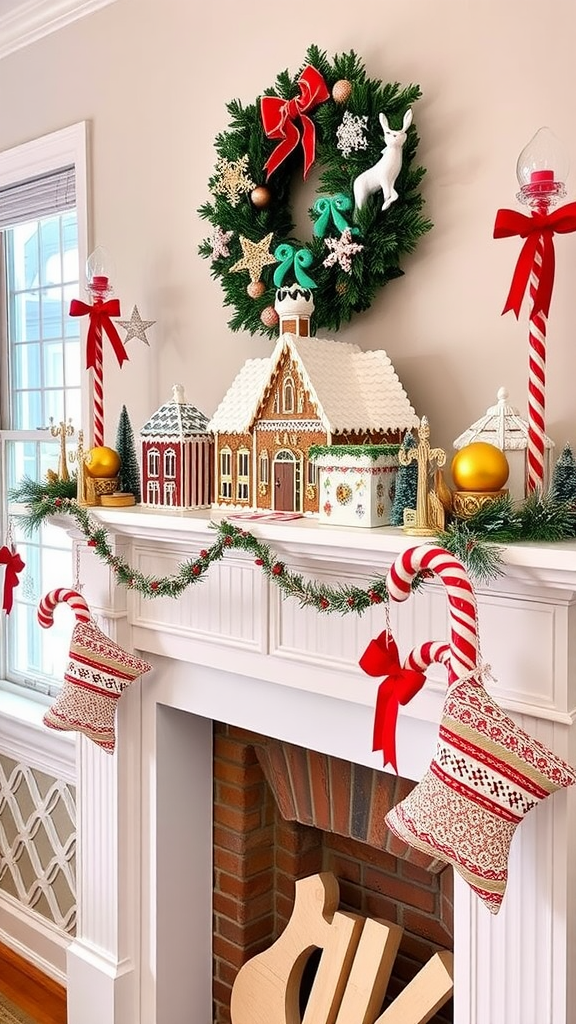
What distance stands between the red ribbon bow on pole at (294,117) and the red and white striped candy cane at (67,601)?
3.49ft

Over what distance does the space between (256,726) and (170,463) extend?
61 cm

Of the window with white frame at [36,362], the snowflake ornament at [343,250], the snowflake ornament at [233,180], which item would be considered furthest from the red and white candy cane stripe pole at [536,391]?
the window with white frame at [36,362]

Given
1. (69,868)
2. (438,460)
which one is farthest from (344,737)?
(69,868)

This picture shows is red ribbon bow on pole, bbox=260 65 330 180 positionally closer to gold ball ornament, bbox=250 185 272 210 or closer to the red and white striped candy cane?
gold ball ornament, bbox=250 185 272 210

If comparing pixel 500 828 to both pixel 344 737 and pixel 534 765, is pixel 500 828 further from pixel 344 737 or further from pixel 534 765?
pixel 344 737

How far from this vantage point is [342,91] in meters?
1.79

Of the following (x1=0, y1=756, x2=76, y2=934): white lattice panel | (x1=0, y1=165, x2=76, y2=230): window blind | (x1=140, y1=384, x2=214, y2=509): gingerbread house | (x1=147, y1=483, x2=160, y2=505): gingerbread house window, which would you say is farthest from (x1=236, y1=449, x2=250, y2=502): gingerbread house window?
(x1=0, y1=756, x2=76, y2=934): white lattice panel

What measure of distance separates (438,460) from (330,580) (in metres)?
0.35

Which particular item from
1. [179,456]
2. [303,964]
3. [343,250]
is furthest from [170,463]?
[303,964]

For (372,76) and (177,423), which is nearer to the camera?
(372,76)

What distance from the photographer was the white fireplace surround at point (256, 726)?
1.43 meters

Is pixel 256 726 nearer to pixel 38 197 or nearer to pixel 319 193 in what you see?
pixel 319 193

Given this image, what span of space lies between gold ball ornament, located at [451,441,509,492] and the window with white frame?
155cm

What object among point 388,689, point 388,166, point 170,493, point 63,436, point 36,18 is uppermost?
point 36,18
